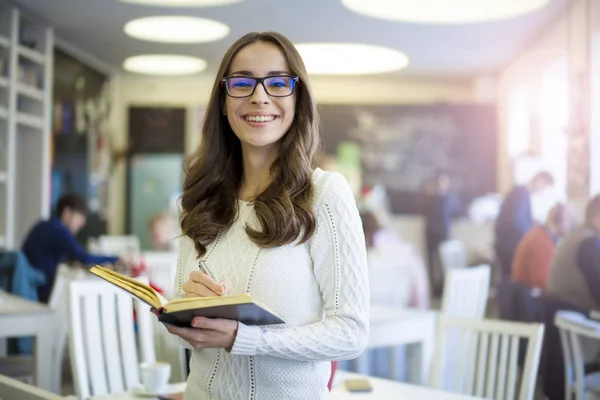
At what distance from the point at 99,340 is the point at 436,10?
3312mm

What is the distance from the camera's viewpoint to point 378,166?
612 cm

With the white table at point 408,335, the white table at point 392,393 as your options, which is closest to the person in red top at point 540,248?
the white table at point 408,335

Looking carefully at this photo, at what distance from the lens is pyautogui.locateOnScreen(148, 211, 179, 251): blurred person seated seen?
629 cm

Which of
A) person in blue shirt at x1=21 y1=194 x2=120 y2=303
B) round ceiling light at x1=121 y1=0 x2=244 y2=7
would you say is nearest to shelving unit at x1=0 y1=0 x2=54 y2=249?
person in blue shirt at x1=21 y1=194 x2=120 y2=303

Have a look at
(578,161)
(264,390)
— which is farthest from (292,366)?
(578,161)

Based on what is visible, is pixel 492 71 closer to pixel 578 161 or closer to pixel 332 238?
pixel 578 161

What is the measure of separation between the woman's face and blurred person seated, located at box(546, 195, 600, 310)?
2.64m

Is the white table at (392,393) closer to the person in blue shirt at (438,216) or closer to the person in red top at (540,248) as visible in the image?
the person in red top at (540,248)

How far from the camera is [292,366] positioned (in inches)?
56.0

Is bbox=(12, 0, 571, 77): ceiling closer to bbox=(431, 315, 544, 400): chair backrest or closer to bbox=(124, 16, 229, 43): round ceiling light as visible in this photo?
bbox=(124, 16, 229, 43): round ceiling light

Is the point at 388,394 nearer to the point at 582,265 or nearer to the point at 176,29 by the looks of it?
the point at 582,265

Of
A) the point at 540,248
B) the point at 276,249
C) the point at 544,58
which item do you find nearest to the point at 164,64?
the point at 544,58

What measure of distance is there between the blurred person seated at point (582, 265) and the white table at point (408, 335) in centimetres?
79

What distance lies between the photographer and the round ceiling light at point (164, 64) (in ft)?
18.2
